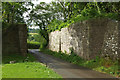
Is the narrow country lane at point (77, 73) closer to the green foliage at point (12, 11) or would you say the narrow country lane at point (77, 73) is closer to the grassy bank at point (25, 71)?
the grassy bank at point (25, 71)

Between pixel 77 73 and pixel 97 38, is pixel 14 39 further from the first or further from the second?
Result: pixel 77 73

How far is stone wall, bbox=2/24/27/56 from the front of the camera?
17.0m

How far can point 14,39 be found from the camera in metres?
17.5

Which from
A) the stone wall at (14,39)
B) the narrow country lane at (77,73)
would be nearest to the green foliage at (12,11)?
the stone wall at (14,39)

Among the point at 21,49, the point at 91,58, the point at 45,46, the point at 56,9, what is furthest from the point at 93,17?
the point at 45,46

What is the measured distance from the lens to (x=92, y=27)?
14.2 m

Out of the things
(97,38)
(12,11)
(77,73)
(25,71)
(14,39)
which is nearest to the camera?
(25,71)

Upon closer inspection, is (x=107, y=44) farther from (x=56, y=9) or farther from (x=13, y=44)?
(x=56, y=9)

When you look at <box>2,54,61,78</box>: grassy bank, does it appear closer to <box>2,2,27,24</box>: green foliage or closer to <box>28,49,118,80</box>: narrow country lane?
<box>28,49,118,80</box>: narrow country lane

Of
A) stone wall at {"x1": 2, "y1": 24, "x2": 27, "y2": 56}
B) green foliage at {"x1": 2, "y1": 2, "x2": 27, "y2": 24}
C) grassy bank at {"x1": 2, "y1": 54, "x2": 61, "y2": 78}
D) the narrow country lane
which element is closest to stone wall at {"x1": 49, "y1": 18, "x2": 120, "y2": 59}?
the narrow country lane

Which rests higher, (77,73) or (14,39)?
(14,39)

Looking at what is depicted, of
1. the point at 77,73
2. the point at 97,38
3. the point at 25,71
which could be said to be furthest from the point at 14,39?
the point at 77,73

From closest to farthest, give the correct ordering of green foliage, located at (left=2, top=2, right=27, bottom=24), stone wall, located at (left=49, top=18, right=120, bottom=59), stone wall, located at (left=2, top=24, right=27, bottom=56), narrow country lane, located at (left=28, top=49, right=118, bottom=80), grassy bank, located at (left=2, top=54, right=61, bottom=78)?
grassy bank, located at (left=2, top=54, right=61, bottom=78), narrow country lane, located at (left=28, top=49, right=118, bottom=80), stone wall, located at (left=49, top=18, right=120, bottom=59), stone wall, located at (left=2, top=24, right=27, bottom=56), green foliage, located at (left=2, top=2, right=27, bottom=24)

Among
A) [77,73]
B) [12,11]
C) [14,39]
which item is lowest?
[77,73]
